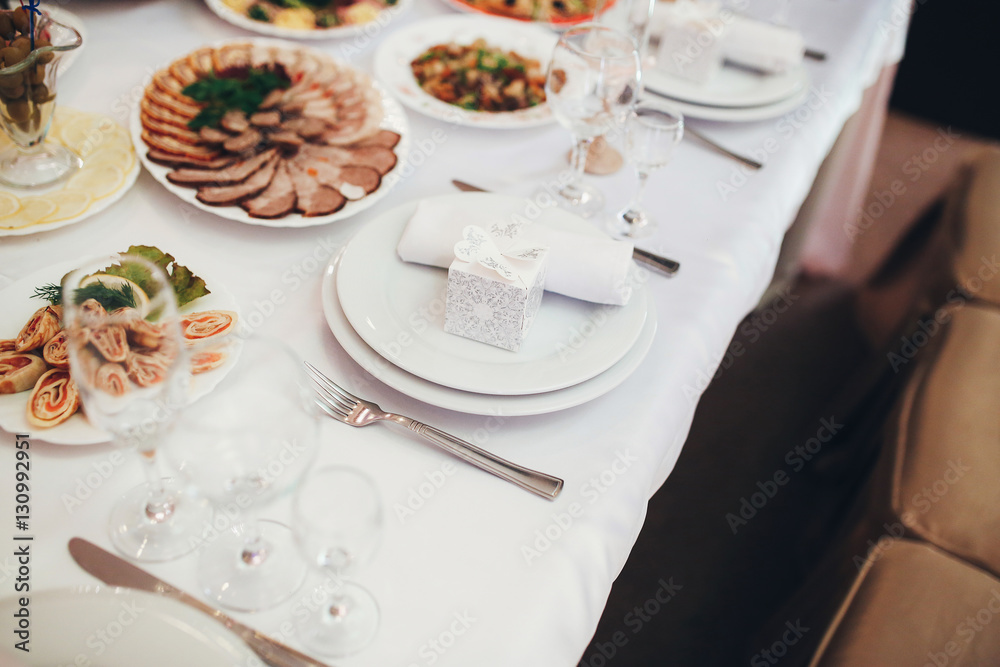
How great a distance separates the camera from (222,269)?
0.99 meters

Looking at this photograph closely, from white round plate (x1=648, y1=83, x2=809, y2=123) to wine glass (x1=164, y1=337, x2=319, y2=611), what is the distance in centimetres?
104

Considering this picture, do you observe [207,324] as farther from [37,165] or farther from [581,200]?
[581,200]

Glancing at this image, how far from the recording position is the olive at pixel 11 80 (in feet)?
3.12

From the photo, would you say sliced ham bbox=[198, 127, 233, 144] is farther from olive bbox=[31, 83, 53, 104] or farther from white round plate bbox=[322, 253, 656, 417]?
white round plate bbox=[322, 253, 656, 417]

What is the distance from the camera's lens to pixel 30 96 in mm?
1000

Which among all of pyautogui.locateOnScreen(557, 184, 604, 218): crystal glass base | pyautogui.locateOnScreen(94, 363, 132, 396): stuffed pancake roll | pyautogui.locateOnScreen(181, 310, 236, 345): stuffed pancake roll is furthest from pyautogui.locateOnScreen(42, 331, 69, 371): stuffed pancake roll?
pyautogui.locateOnScreen(557, 184, 604, 218): crystal glass base

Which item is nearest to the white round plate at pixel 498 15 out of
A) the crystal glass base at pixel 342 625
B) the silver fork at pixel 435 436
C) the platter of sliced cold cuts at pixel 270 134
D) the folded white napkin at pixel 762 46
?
the folded white napkin at pixel 762 46

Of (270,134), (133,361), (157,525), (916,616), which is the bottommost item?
(916,616)

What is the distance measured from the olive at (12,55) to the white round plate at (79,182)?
17 cm

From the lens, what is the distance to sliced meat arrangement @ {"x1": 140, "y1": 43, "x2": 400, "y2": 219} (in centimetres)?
105

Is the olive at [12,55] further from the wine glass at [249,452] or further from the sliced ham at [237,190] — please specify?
the wine glass at [249,452]

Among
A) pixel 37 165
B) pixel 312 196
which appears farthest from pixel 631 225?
pixel 37 165

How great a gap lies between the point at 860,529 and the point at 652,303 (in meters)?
0.76

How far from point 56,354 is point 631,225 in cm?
82
